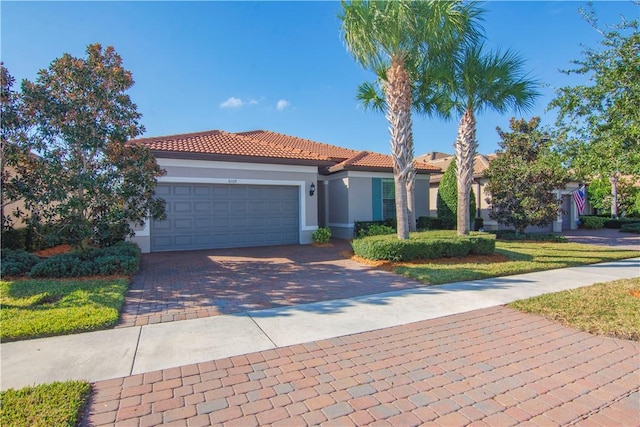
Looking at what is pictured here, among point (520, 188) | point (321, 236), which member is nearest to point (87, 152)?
point (321, 236)

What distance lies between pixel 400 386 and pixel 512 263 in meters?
7.73

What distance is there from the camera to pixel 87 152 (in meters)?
8.66

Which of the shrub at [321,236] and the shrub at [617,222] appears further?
the shrub at [617,222]

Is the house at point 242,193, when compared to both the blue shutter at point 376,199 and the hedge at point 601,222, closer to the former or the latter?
the blue shutter at point 376,199

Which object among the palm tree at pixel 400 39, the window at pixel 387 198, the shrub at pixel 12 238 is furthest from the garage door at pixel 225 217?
the palm tree at pixel 400 39

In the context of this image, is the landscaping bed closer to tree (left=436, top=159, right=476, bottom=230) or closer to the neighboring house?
tree (left=436, top=159, right=476, bottom=230)

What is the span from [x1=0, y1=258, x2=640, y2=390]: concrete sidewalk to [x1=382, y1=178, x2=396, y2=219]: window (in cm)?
1004

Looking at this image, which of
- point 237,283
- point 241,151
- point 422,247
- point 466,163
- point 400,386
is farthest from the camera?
point 241,151

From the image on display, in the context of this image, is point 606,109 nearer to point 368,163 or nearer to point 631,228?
point 368,163

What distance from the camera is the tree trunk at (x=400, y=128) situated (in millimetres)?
10281

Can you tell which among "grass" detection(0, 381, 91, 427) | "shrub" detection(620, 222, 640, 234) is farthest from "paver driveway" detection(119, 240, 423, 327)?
"shrub" detection(620, 222, 640, 234)

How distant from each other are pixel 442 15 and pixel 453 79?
2.91 metres

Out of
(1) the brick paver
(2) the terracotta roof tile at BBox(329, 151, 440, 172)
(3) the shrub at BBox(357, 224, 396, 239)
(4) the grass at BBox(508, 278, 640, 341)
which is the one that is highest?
(2) the terracotta roof tile at BBox(329, 151, 440, 172)

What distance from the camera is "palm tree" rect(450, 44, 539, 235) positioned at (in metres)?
11.0
